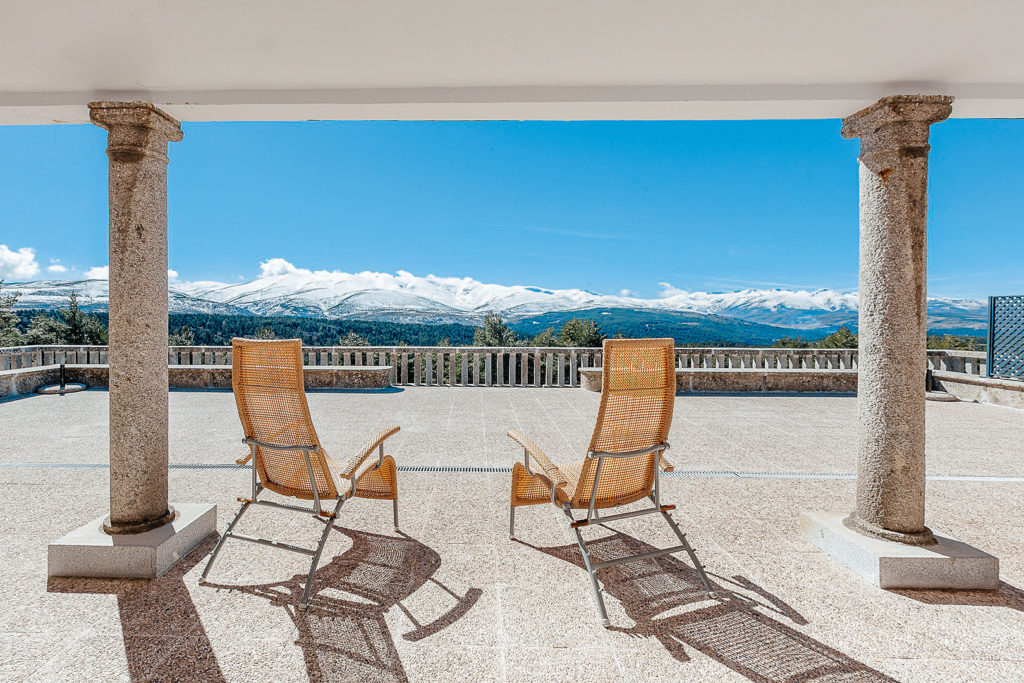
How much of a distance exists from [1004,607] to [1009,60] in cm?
256

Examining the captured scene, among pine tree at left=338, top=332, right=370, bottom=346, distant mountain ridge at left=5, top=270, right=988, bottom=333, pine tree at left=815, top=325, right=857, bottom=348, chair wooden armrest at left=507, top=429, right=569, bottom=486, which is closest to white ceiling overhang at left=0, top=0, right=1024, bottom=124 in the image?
chair wooden armrest at left=507, top=429, right=569, bottom=486

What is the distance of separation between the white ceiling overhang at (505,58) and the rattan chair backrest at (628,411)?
1.40 m

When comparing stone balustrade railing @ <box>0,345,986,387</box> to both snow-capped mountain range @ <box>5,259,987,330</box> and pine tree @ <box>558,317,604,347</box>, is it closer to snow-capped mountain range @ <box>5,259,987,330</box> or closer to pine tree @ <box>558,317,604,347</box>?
snow-capped mountain range @ <box>5,259,987,330</box>

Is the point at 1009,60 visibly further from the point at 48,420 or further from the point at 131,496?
the point at 48,420

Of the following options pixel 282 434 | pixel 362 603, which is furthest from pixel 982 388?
pixel 282 434

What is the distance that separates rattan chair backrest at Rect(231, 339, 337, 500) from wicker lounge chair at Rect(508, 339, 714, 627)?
1.10 m

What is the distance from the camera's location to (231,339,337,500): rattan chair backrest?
95.0 inches

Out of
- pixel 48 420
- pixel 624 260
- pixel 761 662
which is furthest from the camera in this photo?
pixel 624 260

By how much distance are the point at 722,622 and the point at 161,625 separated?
2.33 metres

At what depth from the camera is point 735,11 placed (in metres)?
2.06

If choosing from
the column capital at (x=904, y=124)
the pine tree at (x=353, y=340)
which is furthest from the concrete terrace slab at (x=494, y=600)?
the pine tree at (x=353, y=340)

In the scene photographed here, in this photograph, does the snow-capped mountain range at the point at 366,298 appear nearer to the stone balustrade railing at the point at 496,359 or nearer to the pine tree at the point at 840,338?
the pine tree at the point at 840,338

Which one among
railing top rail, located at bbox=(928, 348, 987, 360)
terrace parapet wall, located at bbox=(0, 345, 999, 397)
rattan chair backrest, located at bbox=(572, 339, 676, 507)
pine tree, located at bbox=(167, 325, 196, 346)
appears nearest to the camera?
rattan chair backrest, located at bbox=(572, 339, 676, 507)

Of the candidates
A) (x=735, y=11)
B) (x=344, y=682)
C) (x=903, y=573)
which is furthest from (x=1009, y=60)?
(x=344, y=682)
